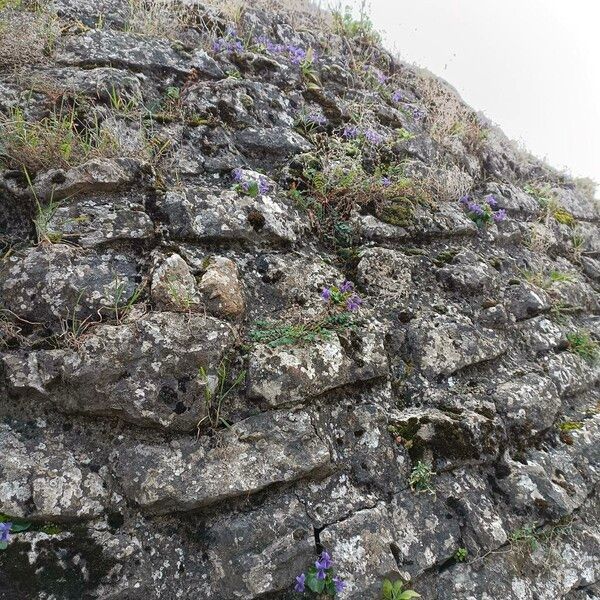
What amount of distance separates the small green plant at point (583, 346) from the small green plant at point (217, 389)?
12.9 ft

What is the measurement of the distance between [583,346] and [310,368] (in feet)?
11.7

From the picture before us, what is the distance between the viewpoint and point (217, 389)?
3260 millimetres

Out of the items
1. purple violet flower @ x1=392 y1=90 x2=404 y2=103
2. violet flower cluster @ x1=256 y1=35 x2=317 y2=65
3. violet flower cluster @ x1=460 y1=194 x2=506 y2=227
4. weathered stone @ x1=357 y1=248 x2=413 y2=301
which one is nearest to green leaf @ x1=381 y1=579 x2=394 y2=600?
weathered stone @ x1=357 y1=248 x2=413 y2=301

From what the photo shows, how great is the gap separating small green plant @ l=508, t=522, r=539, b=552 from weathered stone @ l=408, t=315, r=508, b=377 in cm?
130

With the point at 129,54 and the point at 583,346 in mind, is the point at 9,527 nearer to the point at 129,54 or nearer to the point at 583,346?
the point at 129,54

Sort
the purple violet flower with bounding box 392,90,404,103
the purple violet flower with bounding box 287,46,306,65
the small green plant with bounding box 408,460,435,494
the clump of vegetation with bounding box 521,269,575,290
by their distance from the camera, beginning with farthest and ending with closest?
the purple violet flower with bounding box 392,90,404,103
the purple violet flower with bounding box 287,46,306,65
the clump of vegetation with bounding box 521,269,575,290
the small green plant with bounding box 408,460,435,494

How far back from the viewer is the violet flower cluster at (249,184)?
439 centimetres

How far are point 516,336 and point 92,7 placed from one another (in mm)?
6105

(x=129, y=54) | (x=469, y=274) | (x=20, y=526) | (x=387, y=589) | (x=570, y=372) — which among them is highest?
(x=469, y=274)

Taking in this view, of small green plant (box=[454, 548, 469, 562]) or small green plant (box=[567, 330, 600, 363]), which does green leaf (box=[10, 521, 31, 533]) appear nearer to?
small green plant (box=[454, 548, 469, 562])

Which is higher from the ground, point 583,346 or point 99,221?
point 583,346

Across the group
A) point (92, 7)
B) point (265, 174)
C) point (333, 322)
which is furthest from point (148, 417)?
point (92, 7)

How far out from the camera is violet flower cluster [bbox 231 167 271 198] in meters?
4.39

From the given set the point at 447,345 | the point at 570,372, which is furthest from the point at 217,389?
the point at 570,372
